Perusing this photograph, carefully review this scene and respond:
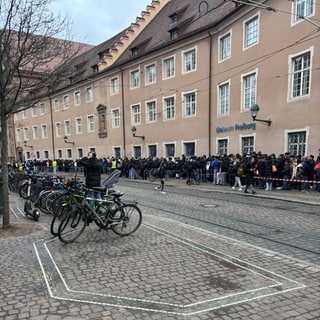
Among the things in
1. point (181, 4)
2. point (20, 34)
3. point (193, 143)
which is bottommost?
point (193, 143)

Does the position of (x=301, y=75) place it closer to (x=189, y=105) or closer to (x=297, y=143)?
(x=297, y=143)

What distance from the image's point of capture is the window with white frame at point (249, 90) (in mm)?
19281

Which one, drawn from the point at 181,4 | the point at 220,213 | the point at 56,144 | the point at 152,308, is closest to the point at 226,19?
the point at 181,4

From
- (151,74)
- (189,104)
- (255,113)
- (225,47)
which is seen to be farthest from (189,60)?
(255,113)

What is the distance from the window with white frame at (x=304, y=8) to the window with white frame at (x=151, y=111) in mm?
14793

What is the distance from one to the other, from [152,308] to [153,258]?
5.82ft

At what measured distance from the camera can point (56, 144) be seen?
45.6 m

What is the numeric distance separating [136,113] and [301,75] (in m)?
17.8

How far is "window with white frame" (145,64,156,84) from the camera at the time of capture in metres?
28.5

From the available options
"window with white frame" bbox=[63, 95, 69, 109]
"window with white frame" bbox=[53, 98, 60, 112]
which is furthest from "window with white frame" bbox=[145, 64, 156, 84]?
"window with white frame" bbox=[53, 98, 60, 112]

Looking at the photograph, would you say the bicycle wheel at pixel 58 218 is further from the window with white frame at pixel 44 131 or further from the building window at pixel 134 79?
the window with white frame at pixel 44 131

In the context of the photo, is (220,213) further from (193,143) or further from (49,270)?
(193,143)

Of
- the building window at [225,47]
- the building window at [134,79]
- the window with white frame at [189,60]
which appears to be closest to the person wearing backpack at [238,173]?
the building window at [225,47]

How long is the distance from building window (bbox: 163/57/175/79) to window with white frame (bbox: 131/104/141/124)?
4.85 m
